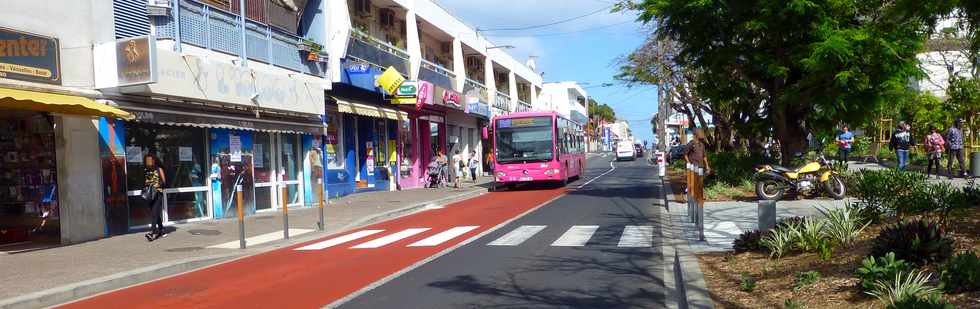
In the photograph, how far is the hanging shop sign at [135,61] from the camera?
12656mm

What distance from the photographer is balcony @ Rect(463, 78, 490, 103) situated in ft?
115

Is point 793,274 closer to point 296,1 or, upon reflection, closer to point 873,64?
point 873,64

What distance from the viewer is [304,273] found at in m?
9.09

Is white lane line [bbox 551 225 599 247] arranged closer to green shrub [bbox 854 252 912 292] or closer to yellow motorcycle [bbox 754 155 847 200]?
yellow motorcycle [bbox 754 155 847 200]

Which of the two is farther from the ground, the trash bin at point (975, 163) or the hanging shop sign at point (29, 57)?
the hanging shop sign at point (29, 57)

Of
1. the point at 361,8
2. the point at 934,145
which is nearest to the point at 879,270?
the point at 934,145

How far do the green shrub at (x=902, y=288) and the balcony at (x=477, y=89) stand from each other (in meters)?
30.1

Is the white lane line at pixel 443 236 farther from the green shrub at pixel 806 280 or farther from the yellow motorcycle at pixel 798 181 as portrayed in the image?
the yellow motorcycle at pixel 798 181

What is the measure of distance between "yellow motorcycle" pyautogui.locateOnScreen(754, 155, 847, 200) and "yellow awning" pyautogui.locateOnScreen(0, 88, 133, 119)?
12530 millimetres

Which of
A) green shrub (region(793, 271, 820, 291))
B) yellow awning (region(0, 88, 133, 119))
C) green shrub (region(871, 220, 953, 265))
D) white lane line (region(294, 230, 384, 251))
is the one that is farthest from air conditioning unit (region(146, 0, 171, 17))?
green shrub (region(871, 220, 953, 265))

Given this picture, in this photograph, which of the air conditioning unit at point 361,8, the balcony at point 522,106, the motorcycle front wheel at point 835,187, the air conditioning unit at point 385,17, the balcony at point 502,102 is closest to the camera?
the motorcycle front wheel at point 835,187

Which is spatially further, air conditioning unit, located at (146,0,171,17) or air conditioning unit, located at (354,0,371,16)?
air conditioning unit, located at (354,0,371,16)

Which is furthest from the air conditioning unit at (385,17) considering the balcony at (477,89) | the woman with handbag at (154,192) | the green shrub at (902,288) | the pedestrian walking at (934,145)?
the green shrub at (902,288)

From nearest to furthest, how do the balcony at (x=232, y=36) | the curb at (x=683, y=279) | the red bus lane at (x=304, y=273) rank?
the curb at (x=683, y=279) → the red bus lane at (x=304, y=273) → the balcony at (x=232, y=36)
